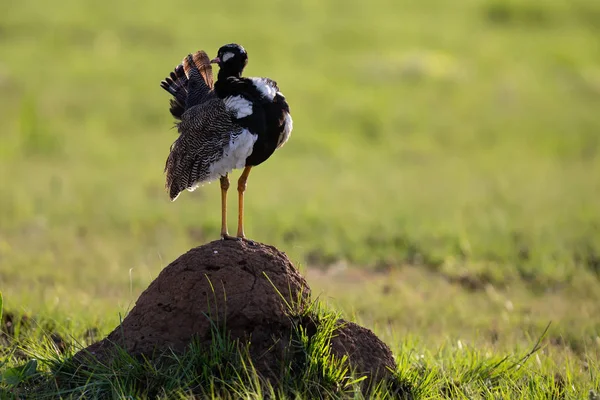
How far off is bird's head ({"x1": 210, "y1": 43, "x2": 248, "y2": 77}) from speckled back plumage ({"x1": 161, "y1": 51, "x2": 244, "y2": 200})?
0.22 meters

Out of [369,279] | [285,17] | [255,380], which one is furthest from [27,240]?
[285,17]

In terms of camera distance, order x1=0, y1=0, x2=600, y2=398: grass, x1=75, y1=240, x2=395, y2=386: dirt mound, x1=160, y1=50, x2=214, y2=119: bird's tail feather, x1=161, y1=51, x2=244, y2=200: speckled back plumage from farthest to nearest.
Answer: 1. x1=0, y1=0, x2=600, y2=398: grass
2. x1=160, y1=50, x2=214, y2=119: bird's tail feather
3. x1=161, y1=51, x2=244, y2=200: speckled back plumage
4. x1=75, y1=240, x2=395, y2=386: dirt mound

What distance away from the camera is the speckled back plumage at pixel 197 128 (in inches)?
214

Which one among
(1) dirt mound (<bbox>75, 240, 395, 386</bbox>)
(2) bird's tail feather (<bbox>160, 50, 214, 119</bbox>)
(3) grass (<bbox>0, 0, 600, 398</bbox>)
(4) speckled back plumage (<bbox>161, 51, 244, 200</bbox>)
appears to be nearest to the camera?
(1) dirt mound (<bbox>75, 240, 395, 386</bbox>)

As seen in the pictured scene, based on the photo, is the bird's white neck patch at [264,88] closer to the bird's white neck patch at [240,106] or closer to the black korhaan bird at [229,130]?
the black korhaan bird at [229,130]

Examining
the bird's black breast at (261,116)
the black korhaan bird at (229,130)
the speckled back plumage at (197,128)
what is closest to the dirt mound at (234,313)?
the black korhaan bird at (229,130)

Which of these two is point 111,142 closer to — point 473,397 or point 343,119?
point 343,119

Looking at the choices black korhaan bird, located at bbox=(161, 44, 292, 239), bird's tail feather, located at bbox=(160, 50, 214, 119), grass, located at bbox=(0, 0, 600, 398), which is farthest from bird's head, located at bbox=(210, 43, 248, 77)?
grass, located at bbox=(0, 0, 600, 398)

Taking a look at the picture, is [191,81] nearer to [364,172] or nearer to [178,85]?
[178,85]

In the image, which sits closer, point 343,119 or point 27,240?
point 27,240

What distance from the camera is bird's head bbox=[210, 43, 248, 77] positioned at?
5488 millimetres

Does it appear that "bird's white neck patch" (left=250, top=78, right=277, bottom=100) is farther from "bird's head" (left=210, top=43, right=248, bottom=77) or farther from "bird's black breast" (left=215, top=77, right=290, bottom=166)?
"bird's head" (left=210, top=43, right=248, bottom=77)

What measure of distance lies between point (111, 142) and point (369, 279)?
7813 mm

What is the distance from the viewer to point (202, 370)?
508 centimetres
